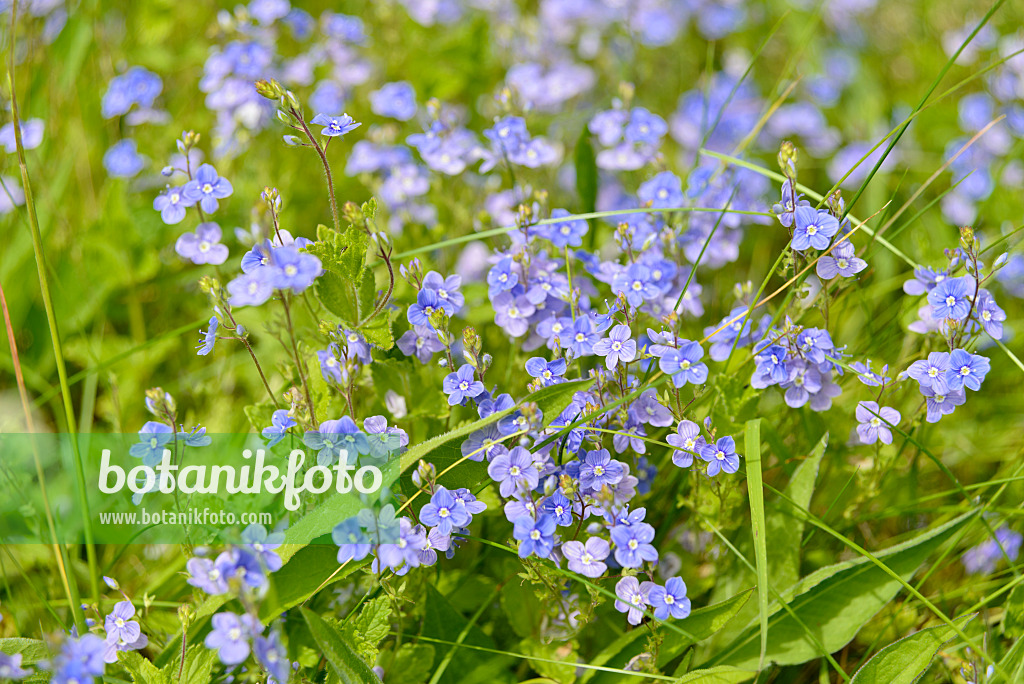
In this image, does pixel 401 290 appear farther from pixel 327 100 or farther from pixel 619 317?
pixel 327 100

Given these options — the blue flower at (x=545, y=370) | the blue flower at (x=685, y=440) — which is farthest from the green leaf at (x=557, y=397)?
the blue flower at (x=685, y=440)

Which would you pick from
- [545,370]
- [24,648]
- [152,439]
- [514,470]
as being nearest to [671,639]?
[514,470]

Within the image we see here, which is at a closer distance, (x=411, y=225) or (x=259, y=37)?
(x=411, y=225)

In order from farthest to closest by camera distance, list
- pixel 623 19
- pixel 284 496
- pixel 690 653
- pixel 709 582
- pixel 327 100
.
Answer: pixel 623 19
pixel 327 100
pixel 709 582
pixel 284 496
pixel 690 653

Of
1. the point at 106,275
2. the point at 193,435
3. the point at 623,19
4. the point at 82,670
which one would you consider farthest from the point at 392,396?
the point at 623,19

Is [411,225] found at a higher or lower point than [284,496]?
higher
